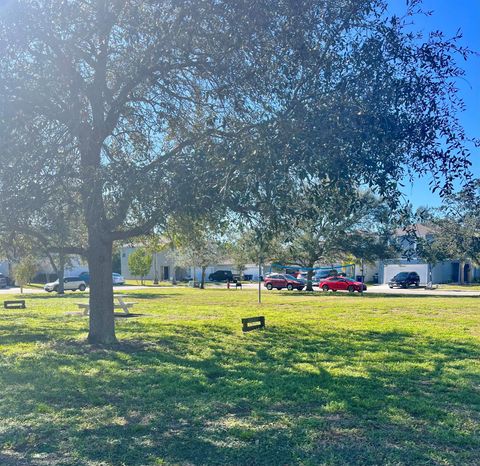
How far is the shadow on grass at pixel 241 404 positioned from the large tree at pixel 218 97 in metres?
2.47

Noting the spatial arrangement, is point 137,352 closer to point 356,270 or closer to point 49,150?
point 49,150

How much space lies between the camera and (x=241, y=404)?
605 cm

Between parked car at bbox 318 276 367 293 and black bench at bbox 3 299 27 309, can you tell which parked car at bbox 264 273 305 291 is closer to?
parked car at bbox 318 276 367 293

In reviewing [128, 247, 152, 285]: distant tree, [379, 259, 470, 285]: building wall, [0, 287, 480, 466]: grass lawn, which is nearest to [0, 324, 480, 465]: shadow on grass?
[0, 287, 480, 466]: grass lawn

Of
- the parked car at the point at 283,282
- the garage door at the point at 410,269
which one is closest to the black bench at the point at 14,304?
the parked car at the point at 283,282

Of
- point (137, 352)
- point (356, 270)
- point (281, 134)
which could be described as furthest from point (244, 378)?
point (356, 270)

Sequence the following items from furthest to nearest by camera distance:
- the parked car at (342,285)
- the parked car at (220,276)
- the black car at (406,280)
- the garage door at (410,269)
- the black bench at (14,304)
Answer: the parked car at (220,276) → the garage door at (410,269) → the black car at (406,280) → the parked car at (342,285) → the black bench at (14,304)

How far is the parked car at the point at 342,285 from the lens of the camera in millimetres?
37522

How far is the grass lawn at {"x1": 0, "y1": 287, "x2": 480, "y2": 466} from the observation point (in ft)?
15.0

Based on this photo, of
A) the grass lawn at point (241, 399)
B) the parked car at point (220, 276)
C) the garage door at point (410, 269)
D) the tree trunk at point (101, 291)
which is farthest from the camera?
the parked car at point (220, 276)

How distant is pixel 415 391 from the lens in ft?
22.1

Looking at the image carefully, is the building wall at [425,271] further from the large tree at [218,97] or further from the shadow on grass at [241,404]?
the large tree at [218,97]

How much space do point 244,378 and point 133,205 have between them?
129 inches

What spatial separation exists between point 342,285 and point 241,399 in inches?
1301
